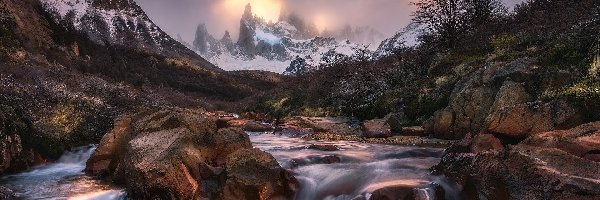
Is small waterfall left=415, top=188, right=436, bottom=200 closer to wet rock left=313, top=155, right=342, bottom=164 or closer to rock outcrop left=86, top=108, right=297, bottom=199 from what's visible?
rock outcrop left=86, top=108, right=297, bottom=199

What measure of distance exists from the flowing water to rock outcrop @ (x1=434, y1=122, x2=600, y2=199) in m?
1.16

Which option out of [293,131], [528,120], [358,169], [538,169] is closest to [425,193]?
[538,169]

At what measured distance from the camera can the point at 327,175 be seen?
14.3 m

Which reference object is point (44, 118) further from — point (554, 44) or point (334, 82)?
point (334, 82)

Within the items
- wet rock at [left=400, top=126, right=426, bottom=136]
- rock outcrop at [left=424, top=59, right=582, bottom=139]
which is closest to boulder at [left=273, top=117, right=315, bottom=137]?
wet rock at [left=400, top=126, right=426, bottom=136]

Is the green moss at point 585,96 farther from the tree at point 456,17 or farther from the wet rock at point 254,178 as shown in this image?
the tree at point 456,17

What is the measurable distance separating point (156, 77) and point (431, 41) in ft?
445

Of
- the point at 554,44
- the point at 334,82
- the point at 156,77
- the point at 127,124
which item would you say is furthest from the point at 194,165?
the point at 156,77

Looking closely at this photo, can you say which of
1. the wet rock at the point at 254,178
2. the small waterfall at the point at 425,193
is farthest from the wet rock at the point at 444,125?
the wet rock at the point at 254,178

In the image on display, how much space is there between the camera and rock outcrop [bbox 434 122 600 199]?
8.41m

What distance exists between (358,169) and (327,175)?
101 cm

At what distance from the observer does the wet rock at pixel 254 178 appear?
1160 centimetres

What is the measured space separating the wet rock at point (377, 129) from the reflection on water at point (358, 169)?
4.69 meters

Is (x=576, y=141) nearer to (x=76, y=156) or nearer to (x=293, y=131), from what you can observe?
(x=76, y=156)
